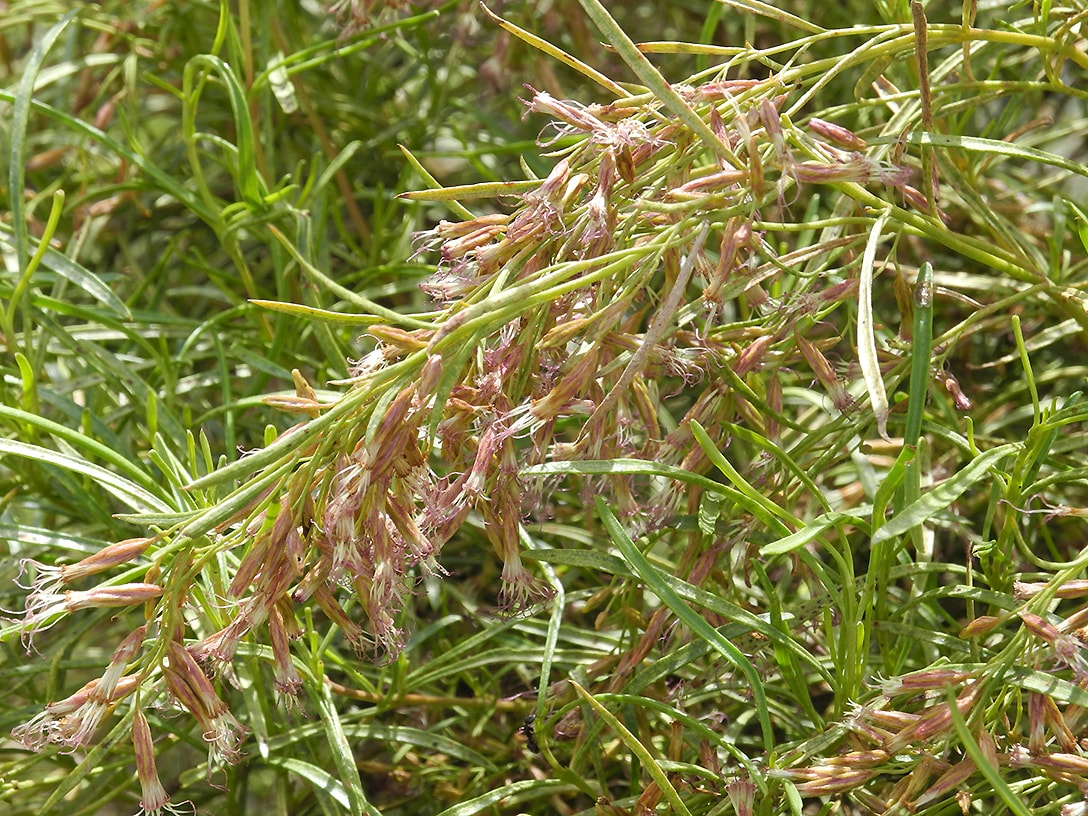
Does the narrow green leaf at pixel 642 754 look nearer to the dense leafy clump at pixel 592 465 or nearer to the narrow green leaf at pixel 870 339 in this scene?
the dense leafy clump at pixel 592 465

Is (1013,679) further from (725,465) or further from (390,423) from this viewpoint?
(390,423)

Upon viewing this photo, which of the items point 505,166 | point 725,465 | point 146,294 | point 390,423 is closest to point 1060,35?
point 725,465

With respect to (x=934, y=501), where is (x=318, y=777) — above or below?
below

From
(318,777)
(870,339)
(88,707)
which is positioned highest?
(870,339)

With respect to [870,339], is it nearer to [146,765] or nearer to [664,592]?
[664,592]

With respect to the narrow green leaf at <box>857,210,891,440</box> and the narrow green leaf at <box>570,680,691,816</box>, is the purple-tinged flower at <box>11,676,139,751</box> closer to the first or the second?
the narrow green leaf at <box>570,680,691,816</box>

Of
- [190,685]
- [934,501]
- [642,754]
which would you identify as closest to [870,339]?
[934,501]

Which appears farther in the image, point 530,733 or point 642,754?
point 530,733

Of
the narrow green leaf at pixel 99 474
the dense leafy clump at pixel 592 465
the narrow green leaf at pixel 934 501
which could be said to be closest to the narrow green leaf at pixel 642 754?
the dense leafy clump at pixel 592 465
